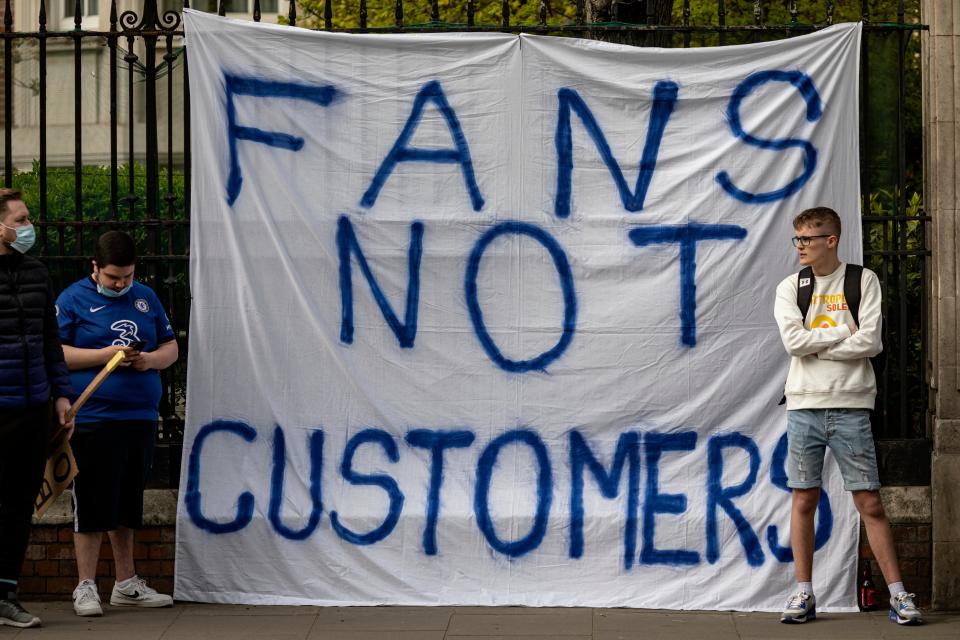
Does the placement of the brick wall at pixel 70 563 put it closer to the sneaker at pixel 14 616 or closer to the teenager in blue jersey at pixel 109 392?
the teenager in blue jersey at pixel 109 392

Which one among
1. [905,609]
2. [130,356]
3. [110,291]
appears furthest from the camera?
[110,291]

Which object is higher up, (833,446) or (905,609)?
(833,446)

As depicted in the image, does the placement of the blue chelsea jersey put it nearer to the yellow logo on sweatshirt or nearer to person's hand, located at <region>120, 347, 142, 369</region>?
person's hand, located at <region>120, 347, 142, 369</region>

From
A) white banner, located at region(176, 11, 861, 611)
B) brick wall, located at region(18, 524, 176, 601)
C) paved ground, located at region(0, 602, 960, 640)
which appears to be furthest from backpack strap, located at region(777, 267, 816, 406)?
brick wall, located at region(18, 524, 176, 601)

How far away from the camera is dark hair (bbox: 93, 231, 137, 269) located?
5781 mm

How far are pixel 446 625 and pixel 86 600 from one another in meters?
1.62

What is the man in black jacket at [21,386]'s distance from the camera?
560 centimetres

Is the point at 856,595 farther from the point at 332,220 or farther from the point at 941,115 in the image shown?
the point at 332,220

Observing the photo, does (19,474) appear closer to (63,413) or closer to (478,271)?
(63,413)

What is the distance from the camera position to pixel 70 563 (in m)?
6.30

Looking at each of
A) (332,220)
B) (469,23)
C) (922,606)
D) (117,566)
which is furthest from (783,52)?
(117,566)

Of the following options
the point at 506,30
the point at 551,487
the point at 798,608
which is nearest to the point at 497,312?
the point at 551,487

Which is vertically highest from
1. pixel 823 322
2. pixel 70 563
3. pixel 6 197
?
pixel 6 197

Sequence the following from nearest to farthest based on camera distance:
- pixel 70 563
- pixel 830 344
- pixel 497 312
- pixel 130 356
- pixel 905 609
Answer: pixel 830 344
pixel 905 609
pixel 130 356
pixel 497 312
pixel 70 563
